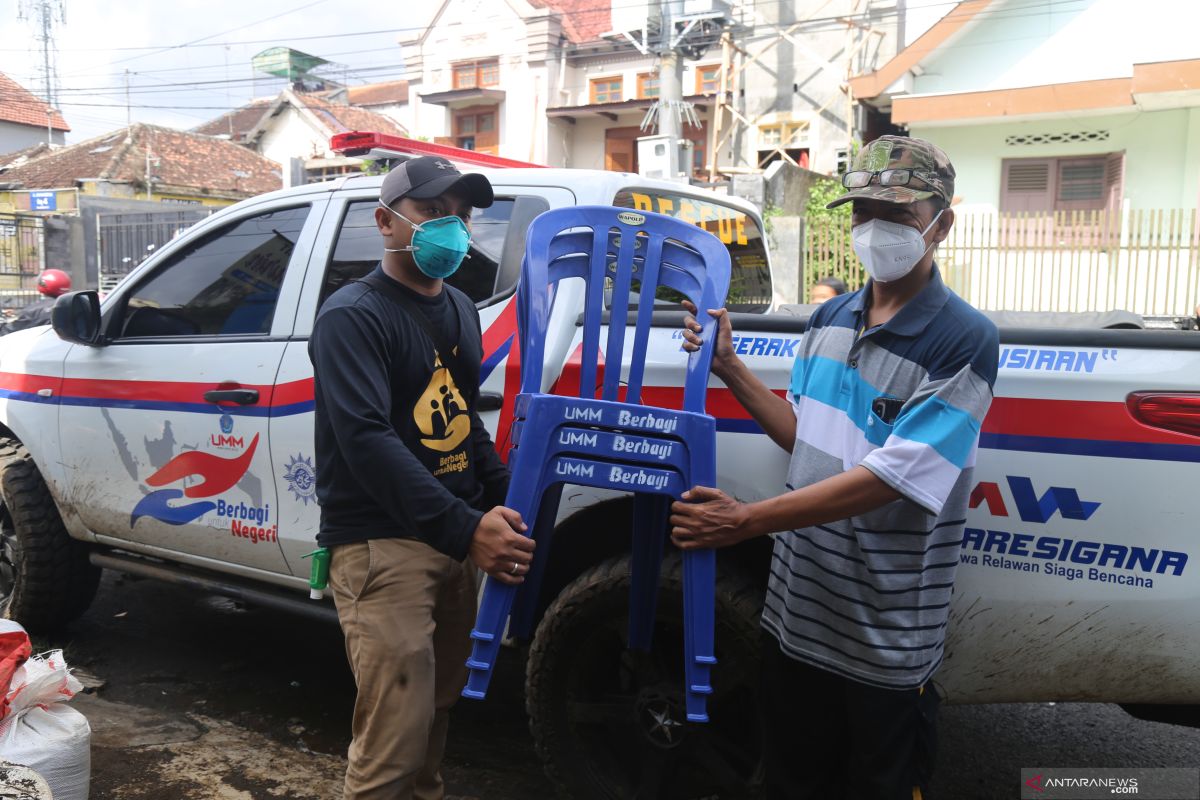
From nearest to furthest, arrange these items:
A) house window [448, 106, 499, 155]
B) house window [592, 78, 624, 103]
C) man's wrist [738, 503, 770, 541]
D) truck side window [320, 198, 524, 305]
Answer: man's wrist [738, 503, 770, 541] → truck side window [320, 198, 524, 305] → house window [592, 78, 624, 103] → house window [448, 106, 499, 155]

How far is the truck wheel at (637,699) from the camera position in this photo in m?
2.65

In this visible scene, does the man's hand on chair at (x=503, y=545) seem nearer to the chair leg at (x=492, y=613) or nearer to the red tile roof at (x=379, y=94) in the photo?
the chair leg at (x=492, y=613)

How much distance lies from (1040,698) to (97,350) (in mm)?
3605

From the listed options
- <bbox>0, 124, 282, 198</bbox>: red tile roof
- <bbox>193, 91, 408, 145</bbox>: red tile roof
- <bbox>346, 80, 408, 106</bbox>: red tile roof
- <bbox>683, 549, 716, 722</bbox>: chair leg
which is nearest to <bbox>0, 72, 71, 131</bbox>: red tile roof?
<bbox>0, 124, 282, 198</bbox>: red tile roof

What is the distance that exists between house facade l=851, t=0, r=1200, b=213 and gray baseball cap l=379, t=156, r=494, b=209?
12.7 meters

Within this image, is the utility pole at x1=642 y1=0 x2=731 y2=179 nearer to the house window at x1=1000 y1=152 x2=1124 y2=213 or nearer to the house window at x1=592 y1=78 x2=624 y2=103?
the house window at x1=1000 y1=152 x2=1124 y2=213

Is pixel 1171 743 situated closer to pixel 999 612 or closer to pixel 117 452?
pixel 999 612

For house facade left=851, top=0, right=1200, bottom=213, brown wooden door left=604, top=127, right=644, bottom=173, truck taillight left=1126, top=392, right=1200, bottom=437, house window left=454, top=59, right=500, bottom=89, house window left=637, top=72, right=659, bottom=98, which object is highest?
house window left=454, top=59, right=500, bottom=89

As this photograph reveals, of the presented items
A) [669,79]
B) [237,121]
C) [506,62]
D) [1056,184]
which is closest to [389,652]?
[1056,184]

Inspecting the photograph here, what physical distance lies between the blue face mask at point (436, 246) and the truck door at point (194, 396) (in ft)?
4.21

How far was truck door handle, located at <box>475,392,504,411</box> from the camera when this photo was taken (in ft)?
9.87

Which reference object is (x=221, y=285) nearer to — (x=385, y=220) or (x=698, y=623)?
(x=385, y=220)

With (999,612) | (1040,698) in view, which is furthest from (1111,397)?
(1040,698)

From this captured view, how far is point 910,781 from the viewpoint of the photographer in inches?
84.4
